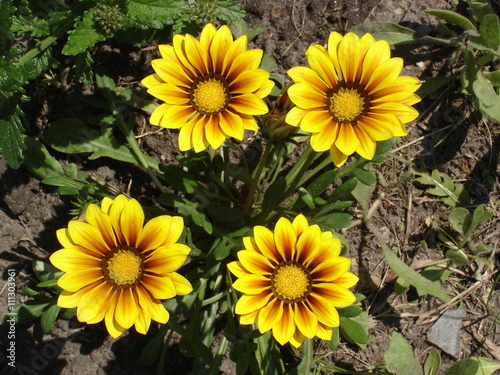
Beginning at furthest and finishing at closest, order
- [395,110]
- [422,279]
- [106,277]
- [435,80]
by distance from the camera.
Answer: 1. [435,80]
2. [422,279]
3. [106,277]
4. [395,110]

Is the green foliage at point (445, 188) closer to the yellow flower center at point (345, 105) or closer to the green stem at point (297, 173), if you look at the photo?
the green stem at point (297, 173)

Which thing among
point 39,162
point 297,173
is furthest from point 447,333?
point 39,162

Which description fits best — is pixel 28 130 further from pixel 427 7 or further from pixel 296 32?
pixel 427 7

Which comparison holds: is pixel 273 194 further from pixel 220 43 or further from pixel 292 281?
pixel 220 43

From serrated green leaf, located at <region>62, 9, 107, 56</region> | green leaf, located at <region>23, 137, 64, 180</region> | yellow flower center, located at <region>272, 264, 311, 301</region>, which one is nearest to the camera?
yellow flower center, located at <region>272, 264, 311, 301</region>

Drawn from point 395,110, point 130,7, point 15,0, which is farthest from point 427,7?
point 15,0

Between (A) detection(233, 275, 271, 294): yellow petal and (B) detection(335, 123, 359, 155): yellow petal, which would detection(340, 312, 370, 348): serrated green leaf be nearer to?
(A) detection(233, 275, 271, 294): yellow petal

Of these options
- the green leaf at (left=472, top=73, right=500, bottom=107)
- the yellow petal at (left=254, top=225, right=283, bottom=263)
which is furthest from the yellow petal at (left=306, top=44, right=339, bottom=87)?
the green leaf at (left=472, top=73, right=500, bottom=107)
